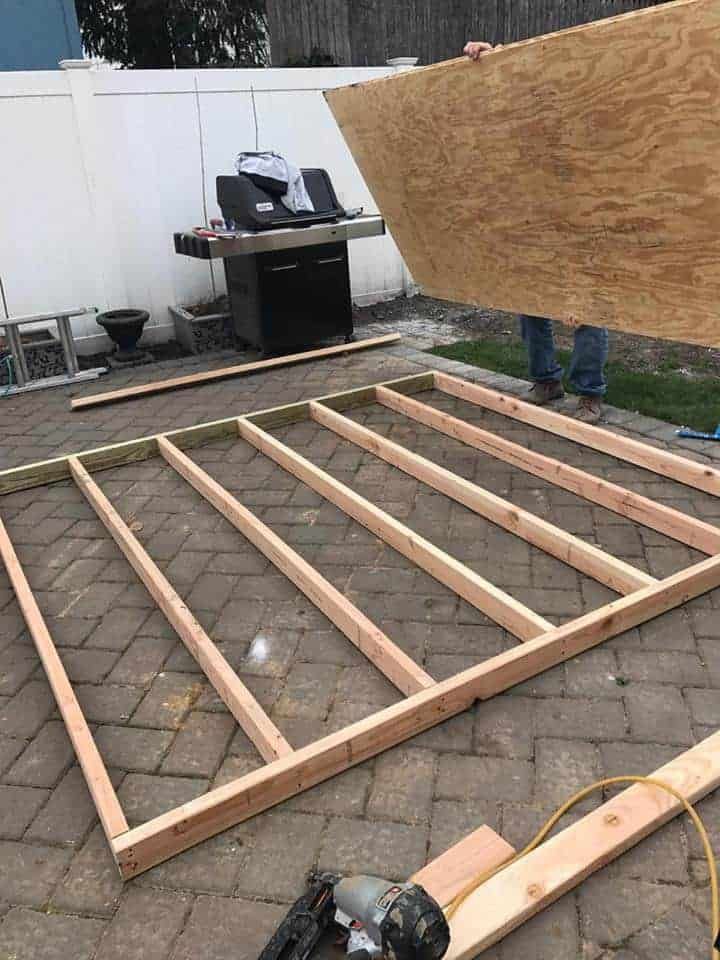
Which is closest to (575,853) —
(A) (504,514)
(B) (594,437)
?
(A) (504,514)

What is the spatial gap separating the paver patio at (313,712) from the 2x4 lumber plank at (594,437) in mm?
80

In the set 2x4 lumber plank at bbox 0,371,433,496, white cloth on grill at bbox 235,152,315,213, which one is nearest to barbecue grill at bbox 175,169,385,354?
white cloth on grill at bbox 235,152,315,213

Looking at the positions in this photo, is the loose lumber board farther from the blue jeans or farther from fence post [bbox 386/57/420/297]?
fence post [bbox 386/57/420/297]

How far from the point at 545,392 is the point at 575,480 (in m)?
1.38

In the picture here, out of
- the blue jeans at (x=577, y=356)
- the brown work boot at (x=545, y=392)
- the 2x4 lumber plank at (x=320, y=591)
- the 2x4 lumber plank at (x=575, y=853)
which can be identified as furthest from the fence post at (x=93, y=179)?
the 2x4 lumber plank at (x=575, y=853)

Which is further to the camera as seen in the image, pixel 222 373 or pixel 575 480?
pixel 222 373

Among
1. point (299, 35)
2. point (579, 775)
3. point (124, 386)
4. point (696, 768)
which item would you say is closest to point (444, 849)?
point (579, 775)

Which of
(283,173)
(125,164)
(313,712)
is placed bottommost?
(313,712)

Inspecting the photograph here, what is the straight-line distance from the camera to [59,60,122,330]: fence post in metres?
6.21

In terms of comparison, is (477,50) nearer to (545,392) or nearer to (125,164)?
(545,392)

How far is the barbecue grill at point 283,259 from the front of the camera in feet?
19.7

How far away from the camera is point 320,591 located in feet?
9.66

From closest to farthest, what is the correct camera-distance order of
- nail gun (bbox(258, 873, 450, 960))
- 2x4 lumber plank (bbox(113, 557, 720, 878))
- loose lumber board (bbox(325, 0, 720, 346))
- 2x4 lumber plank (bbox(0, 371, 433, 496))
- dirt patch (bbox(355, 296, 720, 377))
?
1. nail gun (bbox(258, 873, 450, 960))
2. 2x4 lumber plank (bbox(113, 557, 720, 878))
3. loose lumber board (bbox(325, 0, 720, 346))
4. 2x4 lumber plank (bbox(0, 371, 433, 496))
5. dirt patch (bbox(355, 296, 720, 377))

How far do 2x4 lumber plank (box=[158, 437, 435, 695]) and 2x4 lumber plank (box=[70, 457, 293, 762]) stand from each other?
0.45 m
